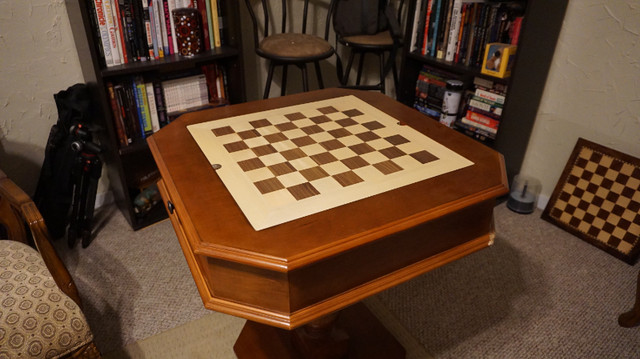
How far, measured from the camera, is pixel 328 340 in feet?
4.19

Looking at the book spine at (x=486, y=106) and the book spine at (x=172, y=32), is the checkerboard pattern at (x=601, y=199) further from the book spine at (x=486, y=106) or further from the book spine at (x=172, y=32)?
the book spine at (x=172, y=32)

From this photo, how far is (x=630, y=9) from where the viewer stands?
171 centimetres

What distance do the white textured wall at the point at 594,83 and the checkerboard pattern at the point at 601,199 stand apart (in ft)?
0.23

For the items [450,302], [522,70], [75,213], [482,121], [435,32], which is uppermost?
[435,32]

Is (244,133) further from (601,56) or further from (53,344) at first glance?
(601,56)

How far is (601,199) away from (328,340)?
1.49 m

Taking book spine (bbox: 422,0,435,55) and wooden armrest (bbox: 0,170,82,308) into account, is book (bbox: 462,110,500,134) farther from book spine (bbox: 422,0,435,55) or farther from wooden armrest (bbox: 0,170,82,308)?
wooden armrest (bbox: 0,170,82,308)

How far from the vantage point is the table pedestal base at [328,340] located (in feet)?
4.18

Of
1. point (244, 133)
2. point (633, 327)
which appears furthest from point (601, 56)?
point (244, 133)

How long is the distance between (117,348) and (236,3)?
1493mm

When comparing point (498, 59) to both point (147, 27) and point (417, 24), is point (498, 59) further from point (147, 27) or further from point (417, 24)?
point (147, 27)

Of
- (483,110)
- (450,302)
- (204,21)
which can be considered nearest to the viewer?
(450,302)

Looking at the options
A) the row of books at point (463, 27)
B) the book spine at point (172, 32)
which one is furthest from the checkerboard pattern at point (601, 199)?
the book spine at point (172, 32)

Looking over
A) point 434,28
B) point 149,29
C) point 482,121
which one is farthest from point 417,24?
point 149,29
